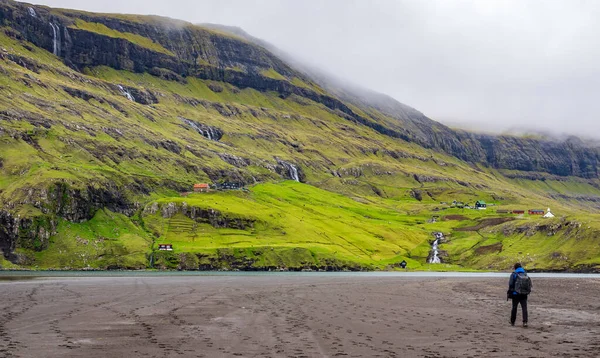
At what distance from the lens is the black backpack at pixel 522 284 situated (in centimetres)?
3459

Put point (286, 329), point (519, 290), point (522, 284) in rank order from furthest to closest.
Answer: point (522, 284) → point (519, 290) → point (286, 329)

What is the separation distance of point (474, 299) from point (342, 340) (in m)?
34.1

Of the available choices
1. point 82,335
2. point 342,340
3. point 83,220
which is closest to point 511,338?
point 342,340

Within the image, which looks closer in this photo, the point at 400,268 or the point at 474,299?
the point at 474,299

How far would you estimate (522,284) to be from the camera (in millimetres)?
34781

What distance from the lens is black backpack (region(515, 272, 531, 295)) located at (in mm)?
34594

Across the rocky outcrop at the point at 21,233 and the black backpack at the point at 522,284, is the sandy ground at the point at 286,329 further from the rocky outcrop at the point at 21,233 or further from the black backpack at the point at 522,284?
the rocky outcrop at the point at 21,233

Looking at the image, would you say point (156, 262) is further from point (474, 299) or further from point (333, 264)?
point (474, 299)

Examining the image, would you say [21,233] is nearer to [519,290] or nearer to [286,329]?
[286,329]

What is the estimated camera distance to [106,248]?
579ft

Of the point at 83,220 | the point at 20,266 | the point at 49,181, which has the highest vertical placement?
the point at 49,181

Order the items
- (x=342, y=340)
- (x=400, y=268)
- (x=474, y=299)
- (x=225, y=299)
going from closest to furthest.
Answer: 1. (x=342, y=340)
2. (x=225, y=299)
3. (x=474, y=299)
4. (x=400, y=268)

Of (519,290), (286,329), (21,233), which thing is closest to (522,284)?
(519,290)

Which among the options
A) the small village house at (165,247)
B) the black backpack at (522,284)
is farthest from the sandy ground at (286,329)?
the small village house at (165,247)
